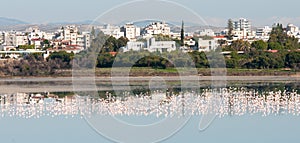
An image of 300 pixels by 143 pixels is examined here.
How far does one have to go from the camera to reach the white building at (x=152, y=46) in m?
31.7

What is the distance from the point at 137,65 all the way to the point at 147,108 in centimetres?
1457

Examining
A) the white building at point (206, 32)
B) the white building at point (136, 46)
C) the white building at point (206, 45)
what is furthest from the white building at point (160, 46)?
the white building at point (206, 32)

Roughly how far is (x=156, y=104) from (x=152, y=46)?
46.5 ft

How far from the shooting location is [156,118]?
15078 millimetres

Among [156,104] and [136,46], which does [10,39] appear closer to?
[136,46]

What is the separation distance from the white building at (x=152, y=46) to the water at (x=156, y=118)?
1102cm

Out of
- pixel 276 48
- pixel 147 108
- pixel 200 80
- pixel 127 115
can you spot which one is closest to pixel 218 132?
pixel 127 115

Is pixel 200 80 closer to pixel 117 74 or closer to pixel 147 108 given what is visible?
pixel 117 74

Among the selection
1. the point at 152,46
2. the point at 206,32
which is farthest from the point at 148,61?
the point at 206,32

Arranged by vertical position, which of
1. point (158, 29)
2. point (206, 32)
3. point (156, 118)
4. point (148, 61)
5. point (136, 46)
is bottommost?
point (156, 118)

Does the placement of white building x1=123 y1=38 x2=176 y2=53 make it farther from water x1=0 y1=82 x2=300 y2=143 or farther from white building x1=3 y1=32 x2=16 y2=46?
white building x1=3 y1=32 x2=16 y2=46

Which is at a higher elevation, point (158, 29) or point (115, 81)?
point (158, 29)

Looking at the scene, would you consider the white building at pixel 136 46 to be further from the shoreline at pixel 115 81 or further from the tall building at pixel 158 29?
the tall building at pixel 158 29

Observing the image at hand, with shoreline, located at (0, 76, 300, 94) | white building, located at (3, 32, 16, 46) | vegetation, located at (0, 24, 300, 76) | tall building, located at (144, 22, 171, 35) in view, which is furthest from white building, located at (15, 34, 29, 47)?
shoreline, located at (0, 76, 300, 94)
